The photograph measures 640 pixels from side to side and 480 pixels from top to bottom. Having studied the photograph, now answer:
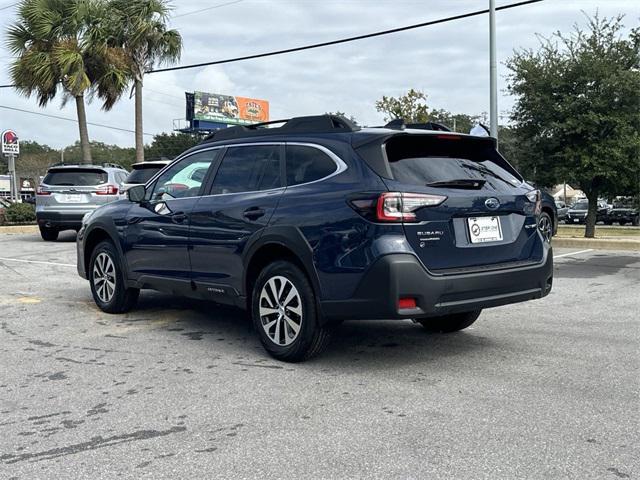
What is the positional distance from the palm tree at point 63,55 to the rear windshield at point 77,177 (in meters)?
9.14

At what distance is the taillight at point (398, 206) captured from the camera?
451cm

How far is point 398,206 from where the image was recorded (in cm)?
452

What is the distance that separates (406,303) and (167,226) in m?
2.66

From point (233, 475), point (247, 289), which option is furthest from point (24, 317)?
point (233, 475)

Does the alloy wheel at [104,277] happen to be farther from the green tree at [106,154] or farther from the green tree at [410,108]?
the green tree at [106,154]

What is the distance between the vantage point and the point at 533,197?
5379mm

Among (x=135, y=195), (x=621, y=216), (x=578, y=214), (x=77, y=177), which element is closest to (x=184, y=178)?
(x=135, y=195)

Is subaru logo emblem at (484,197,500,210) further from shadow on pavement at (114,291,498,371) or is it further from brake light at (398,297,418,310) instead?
shadow on pavement at (114,291,498,371)

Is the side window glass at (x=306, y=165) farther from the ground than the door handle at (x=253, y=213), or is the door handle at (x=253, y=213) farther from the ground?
the side window glass at (x=306, y=165)

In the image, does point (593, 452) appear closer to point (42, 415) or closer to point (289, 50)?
point (42, 415)

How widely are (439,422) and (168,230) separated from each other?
131 inches

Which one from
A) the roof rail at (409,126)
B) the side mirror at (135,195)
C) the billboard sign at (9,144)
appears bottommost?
the side mirror at (135,195)

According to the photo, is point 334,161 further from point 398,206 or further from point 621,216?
point 621,216

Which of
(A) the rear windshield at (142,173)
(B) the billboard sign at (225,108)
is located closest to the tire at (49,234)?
(A) the rear windshield at (142,173)
